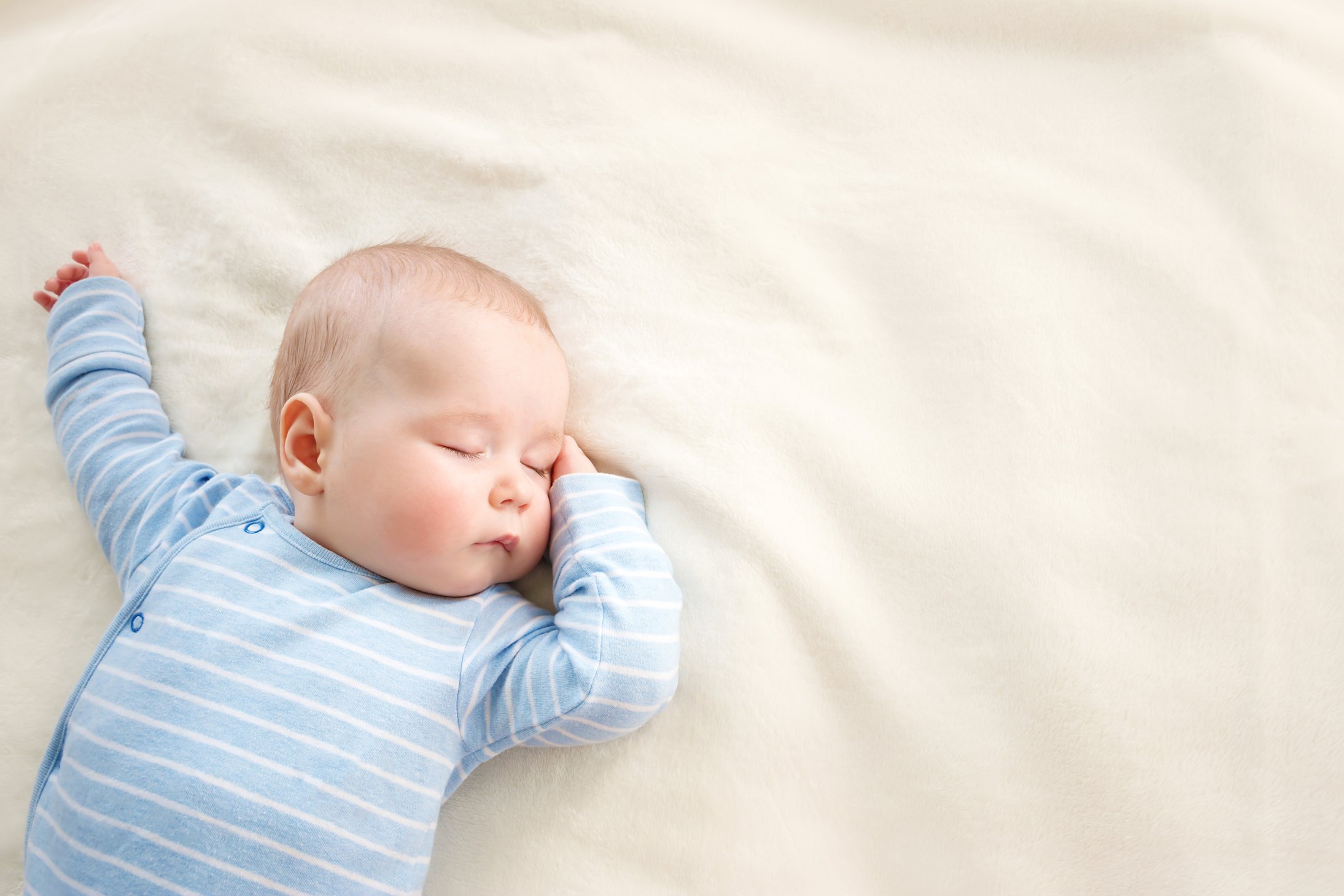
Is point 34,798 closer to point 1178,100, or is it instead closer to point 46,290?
point 46,290

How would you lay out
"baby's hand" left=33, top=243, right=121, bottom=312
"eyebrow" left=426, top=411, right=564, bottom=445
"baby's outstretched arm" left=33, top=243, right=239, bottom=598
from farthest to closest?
"baby's hand" left=33, top=243, right=121, bottom=312 → "baby's outstretched arm" left=33, top=243, right=239, bottom=598 → "eyebrow" left=426, top=411, right=564, bottom=445

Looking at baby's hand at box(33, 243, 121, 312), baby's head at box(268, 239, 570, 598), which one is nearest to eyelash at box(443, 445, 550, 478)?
baby's head at box(268, 239, 570, 598)

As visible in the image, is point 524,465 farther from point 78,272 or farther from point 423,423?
point 78,272

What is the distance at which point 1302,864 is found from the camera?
0.95m

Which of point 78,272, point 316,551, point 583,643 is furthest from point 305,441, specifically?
point 78,272

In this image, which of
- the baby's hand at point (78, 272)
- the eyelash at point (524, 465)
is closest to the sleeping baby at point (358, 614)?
the eyelash at point (524, 465)

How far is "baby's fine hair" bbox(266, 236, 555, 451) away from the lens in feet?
3.47

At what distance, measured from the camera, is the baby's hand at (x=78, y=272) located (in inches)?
50.1

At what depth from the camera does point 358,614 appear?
1013mm

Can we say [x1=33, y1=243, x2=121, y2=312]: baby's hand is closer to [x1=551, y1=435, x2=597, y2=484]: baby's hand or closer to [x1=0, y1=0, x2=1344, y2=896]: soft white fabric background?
[x1=0, y1=0, x2=1344, y2=896]: soft white fabric background

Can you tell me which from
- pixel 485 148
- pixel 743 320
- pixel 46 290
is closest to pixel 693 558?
pixel 743 320

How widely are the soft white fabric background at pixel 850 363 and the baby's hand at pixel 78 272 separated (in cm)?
3

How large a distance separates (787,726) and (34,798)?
808 millimetres

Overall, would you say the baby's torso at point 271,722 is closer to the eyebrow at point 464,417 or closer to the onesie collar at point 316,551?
the onesie collar at point 316,551
